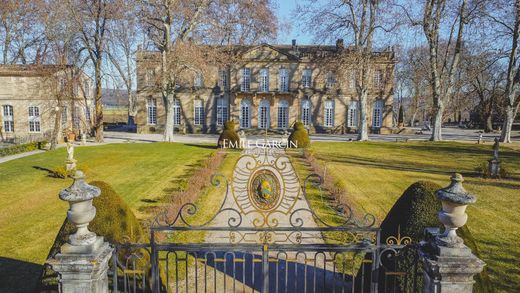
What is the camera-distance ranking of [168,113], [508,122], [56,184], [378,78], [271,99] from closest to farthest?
[56,184], [508,122], [168,113], [378,78], [271,99]

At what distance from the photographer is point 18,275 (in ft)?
21.6

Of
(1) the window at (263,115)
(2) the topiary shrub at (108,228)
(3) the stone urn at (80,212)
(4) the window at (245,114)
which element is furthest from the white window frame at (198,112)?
(3) the stone urn at (80,212)

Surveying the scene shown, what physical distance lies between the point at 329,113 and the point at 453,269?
3744 cm

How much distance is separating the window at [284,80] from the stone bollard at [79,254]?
37093 mm

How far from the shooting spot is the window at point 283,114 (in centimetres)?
4006

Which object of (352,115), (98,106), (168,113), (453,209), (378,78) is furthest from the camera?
(352,115)

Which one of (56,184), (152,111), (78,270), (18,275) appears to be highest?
(152,111)

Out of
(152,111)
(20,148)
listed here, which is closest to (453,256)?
(20,148)

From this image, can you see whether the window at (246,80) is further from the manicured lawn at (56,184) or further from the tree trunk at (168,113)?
the manicured lawn at (56,184)

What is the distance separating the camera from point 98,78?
2914 cm

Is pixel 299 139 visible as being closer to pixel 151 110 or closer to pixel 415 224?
pixel 415 224

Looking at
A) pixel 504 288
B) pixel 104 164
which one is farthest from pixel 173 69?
pixel 504 288

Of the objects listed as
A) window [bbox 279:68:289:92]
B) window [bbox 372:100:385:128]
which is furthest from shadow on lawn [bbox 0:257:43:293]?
window [bbox 372:100:385:128]

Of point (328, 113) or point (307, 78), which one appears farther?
point (328, 113)
